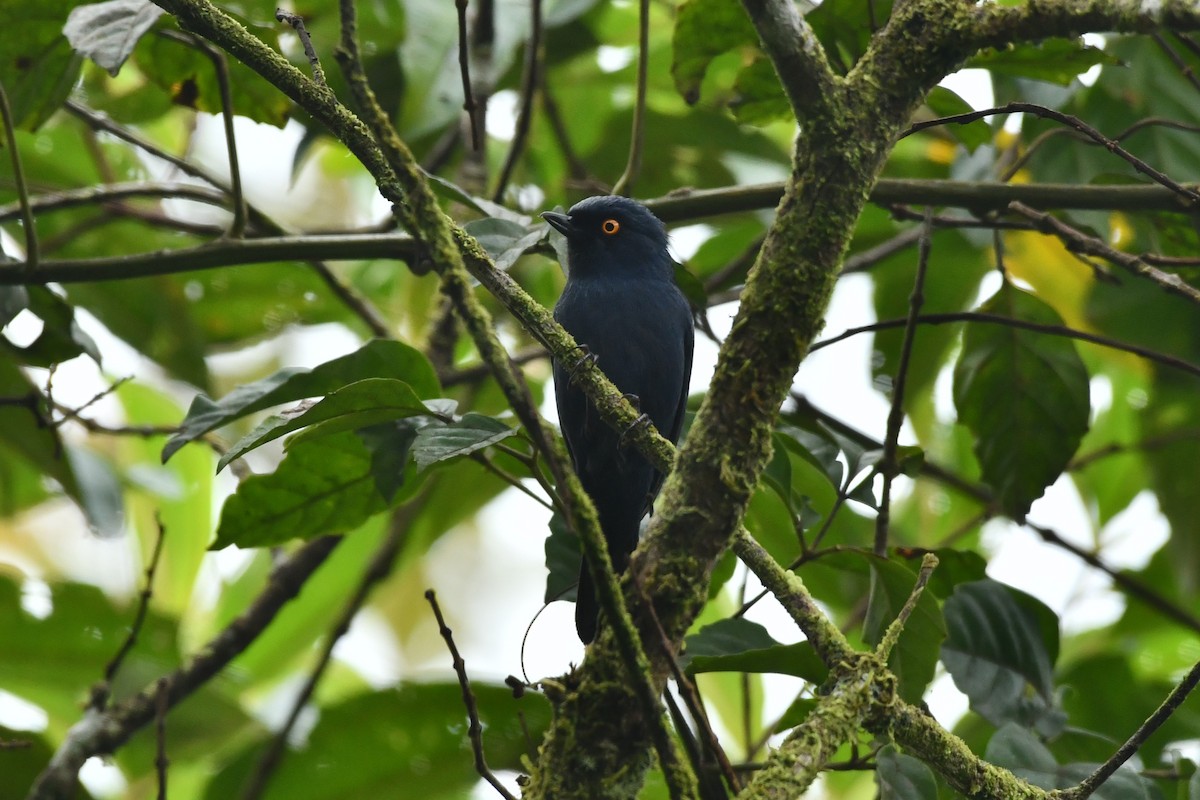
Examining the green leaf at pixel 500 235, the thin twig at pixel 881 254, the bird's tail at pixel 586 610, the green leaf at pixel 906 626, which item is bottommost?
the green leaf at pixel 906 626

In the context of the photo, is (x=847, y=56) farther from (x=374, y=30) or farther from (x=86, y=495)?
(x=86, y=495)

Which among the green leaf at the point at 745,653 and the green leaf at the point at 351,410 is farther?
the green leaf at the point at 745,653

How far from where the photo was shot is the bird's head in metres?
5.29

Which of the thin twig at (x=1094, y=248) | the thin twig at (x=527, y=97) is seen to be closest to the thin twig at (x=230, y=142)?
the thin twig at (x=527, y=97)

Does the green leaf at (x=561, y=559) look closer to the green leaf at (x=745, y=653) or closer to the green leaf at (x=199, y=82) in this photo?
the green leaf at (x=745, y=653)

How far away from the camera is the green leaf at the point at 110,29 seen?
124 inches

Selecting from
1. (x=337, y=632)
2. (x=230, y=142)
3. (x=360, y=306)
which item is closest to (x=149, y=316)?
(x=360, y=306)

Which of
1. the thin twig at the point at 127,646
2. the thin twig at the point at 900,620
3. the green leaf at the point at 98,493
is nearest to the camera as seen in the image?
the thin twig at the point at 900,620

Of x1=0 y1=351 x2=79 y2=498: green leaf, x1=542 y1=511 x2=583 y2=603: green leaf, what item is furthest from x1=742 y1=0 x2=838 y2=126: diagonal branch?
x1=0 y1=351 x2=79 y2=498: green leaf

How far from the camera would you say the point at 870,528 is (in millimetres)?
4875

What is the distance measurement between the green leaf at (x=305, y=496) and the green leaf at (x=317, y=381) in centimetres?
16

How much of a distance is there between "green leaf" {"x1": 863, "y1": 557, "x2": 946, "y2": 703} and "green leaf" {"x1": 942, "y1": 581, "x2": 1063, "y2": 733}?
1.22 ft

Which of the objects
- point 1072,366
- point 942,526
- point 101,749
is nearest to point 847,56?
point 1072,366

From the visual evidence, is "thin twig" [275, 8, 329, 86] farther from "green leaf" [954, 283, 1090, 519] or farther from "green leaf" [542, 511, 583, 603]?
"green leaf" [954, 283, 1090, 519]
